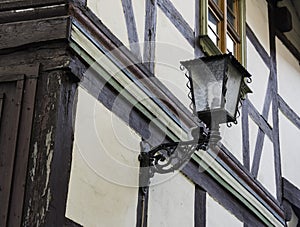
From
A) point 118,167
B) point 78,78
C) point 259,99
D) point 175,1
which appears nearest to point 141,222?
point 118,167

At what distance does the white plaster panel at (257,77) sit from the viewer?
260 inches

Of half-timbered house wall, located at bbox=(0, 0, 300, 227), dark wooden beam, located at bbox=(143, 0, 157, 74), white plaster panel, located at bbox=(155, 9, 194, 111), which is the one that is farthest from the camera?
white plaster panel, located at bbox=(155, 9, 194, 111)

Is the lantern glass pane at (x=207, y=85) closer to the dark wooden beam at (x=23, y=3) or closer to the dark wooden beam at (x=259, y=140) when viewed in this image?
the dark wooden beam at (x=23, y=3)

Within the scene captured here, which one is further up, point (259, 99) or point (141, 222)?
point (259, 99)

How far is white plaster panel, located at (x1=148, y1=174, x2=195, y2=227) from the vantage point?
4.57m

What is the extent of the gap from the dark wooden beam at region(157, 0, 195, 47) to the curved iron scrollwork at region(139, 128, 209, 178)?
102 centimetres

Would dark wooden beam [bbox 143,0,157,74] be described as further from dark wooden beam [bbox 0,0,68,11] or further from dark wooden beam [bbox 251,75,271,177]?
dark wooden beam [bbox 251,75,271,177]

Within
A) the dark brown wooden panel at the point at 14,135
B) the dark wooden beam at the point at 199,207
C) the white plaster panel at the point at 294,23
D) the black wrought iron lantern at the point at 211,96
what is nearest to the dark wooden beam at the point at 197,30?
the dark wooden beam at the point at 199,207

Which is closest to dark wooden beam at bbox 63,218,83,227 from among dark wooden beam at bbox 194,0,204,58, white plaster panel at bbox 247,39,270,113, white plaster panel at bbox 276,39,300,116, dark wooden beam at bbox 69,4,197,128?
dark wooden beam at bbox 69,4,197,128

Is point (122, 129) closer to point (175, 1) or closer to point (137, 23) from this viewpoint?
point (137, 23)

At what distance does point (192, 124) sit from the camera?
5.12m

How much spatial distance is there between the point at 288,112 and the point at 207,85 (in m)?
3.40

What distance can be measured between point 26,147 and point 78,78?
1.47 ft

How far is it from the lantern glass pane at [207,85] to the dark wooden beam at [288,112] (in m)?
3.13
